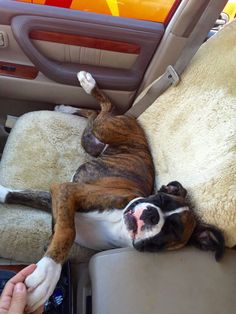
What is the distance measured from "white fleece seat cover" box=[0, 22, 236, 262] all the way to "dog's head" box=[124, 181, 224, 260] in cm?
6

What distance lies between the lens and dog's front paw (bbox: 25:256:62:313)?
1365mm

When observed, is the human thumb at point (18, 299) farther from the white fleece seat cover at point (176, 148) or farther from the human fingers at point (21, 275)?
the white fleece seat cover at point (176, 148)

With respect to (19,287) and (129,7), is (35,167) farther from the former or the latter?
(129,7)

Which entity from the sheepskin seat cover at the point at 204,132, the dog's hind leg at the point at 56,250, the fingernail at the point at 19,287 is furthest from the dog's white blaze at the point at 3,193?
the sheepskin seat cover at the point at 204,132

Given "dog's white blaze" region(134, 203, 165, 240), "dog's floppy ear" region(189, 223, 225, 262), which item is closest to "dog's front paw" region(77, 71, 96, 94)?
"dog's white blaze" region(134, 203, 165, 240)

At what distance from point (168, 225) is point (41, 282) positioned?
0.51 metres

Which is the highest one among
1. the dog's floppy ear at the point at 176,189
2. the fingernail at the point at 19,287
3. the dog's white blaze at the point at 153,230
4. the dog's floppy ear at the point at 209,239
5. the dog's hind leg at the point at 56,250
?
the dog's floppy ear at the point at 209,239

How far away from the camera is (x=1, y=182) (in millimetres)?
1968

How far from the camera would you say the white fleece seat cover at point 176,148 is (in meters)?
1.61

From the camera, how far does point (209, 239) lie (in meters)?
1.47

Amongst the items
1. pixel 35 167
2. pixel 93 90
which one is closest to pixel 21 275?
pixel 35 167

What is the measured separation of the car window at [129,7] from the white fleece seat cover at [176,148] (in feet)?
1.15

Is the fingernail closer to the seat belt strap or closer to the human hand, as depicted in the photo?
the human hand

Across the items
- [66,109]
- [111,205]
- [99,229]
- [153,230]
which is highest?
[153,230]
